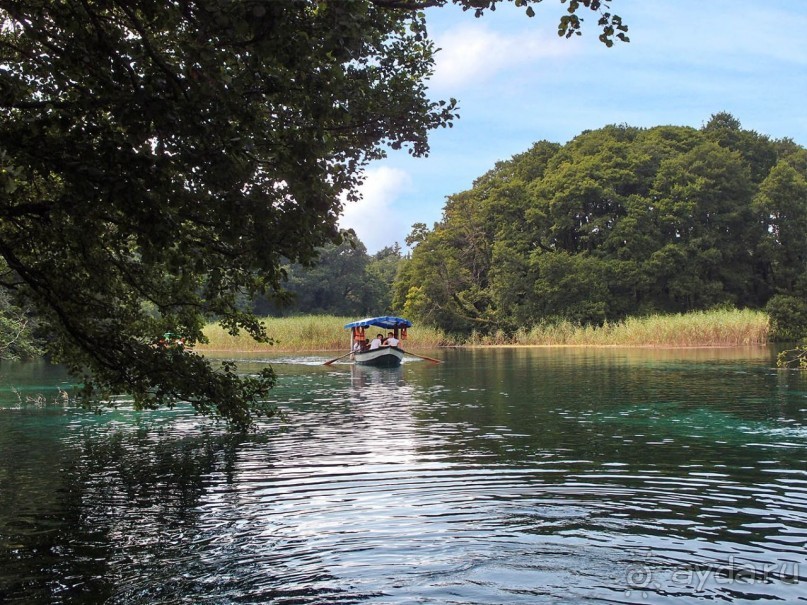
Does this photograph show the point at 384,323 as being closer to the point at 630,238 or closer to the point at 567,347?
the point at 567,347

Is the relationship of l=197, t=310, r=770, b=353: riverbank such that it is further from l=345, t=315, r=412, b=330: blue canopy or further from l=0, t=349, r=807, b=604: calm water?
l=0, t=349, r=807, b=604: calm water

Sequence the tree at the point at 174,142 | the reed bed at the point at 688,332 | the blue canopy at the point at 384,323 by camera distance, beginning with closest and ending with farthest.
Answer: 1. the tree at the point at 174,142
2. the blue canopy at the point at 384,323
3. the reed bed at the point at 688,332

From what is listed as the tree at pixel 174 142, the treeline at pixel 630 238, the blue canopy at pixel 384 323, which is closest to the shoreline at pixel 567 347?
the treeline at pixel 630 238

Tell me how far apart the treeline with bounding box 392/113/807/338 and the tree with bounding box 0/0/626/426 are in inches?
2011

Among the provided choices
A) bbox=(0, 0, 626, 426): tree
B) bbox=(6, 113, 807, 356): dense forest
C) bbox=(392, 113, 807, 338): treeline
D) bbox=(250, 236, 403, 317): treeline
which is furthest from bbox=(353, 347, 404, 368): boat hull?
bbox=(250, 236, 403, 317): treeline

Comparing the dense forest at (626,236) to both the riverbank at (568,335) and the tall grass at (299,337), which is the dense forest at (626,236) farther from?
the tall grass at (299,337)

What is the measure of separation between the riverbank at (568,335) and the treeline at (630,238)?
3.38m

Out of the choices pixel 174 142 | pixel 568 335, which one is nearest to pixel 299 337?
pixel 568 335

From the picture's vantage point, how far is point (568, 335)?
5284cm

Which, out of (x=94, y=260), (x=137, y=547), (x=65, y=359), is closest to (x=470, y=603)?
(x=137, y=547)

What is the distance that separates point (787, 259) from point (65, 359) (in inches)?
2431

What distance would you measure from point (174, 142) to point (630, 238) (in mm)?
58068

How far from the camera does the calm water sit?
6.02m

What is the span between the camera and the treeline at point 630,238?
197 feet
